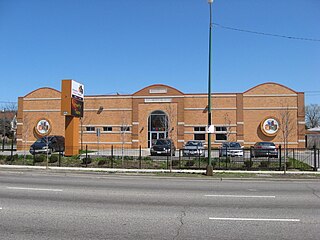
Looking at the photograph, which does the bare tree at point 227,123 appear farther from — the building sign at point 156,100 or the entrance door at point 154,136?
the entrance door at point 154,136

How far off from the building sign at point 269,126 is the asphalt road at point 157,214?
31790 mm

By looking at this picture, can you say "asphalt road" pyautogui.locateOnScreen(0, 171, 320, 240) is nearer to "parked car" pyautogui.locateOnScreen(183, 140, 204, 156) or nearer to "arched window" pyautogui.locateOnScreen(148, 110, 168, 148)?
"parked car" pyautogui.locateOnScreen(183, 140, 204, 156)

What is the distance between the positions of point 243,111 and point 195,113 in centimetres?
640

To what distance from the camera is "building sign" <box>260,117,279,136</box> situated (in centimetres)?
4234

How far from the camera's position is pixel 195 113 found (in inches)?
1747

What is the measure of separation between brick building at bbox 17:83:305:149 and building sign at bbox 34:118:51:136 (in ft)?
1.12

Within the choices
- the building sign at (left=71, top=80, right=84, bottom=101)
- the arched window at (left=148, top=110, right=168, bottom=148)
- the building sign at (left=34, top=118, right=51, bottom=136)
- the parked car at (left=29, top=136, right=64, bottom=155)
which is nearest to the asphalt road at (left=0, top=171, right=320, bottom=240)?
the building sign at (left=71, top=80, right=84, bottom=101)

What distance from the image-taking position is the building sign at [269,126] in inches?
1667

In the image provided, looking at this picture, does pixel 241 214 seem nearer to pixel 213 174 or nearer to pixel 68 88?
pixel 213 174

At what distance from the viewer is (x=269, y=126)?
42.5m

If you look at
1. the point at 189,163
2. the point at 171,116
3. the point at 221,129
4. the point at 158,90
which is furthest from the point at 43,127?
the point at 189,163

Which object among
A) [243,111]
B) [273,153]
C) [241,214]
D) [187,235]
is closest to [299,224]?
[241,214]

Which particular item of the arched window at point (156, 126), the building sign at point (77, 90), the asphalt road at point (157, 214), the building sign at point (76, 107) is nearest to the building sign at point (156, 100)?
the arched window at point (156, 126)

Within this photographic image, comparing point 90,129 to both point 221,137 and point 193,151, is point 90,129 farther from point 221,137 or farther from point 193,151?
point 193,151
